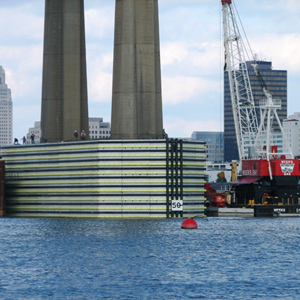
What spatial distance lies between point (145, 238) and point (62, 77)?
66.3 metres

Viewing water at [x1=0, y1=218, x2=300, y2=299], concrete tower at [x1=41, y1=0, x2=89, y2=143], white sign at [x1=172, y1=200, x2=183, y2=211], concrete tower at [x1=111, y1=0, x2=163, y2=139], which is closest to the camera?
water at [x1=0, y1=218, x2=300, y2=299]

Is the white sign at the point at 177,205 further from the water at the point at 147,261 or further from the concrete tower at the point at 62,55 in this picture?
the concrete tower at the point at 62,55

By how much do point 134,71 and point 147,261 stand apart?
7876cm

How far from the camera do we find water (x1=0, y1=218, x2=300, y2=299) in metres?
90.0

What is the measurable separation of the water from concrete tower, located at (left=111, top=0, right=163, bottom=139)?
2484 cm

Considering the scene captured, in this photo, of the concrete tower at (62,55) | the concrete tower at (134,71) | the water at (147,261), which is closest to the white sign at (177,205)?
the water at (147,261)

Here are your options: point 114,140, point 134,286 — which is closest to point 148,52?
point 114,140

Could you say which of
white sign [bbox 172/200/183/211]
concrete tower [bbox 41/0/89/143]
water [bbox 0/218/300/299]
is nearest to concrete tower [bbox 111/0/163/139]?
concrete tower [bbox 41/0/89/143]

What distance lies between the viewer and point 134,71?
185m

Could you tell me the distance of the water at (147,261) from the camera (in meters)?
90.0

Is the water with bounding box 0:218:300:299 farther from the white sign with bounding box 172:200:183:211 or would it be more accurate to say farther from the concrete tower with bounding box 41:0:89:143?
the concrete tower with bounding box 41:0:89:143

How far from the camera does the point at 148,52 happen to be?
185 metres

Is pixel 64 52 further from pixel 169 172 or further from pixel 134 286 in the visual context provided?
pixel 134 286

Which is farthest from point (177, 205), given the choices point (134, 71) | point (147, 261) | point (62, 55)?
point (147, 261)
